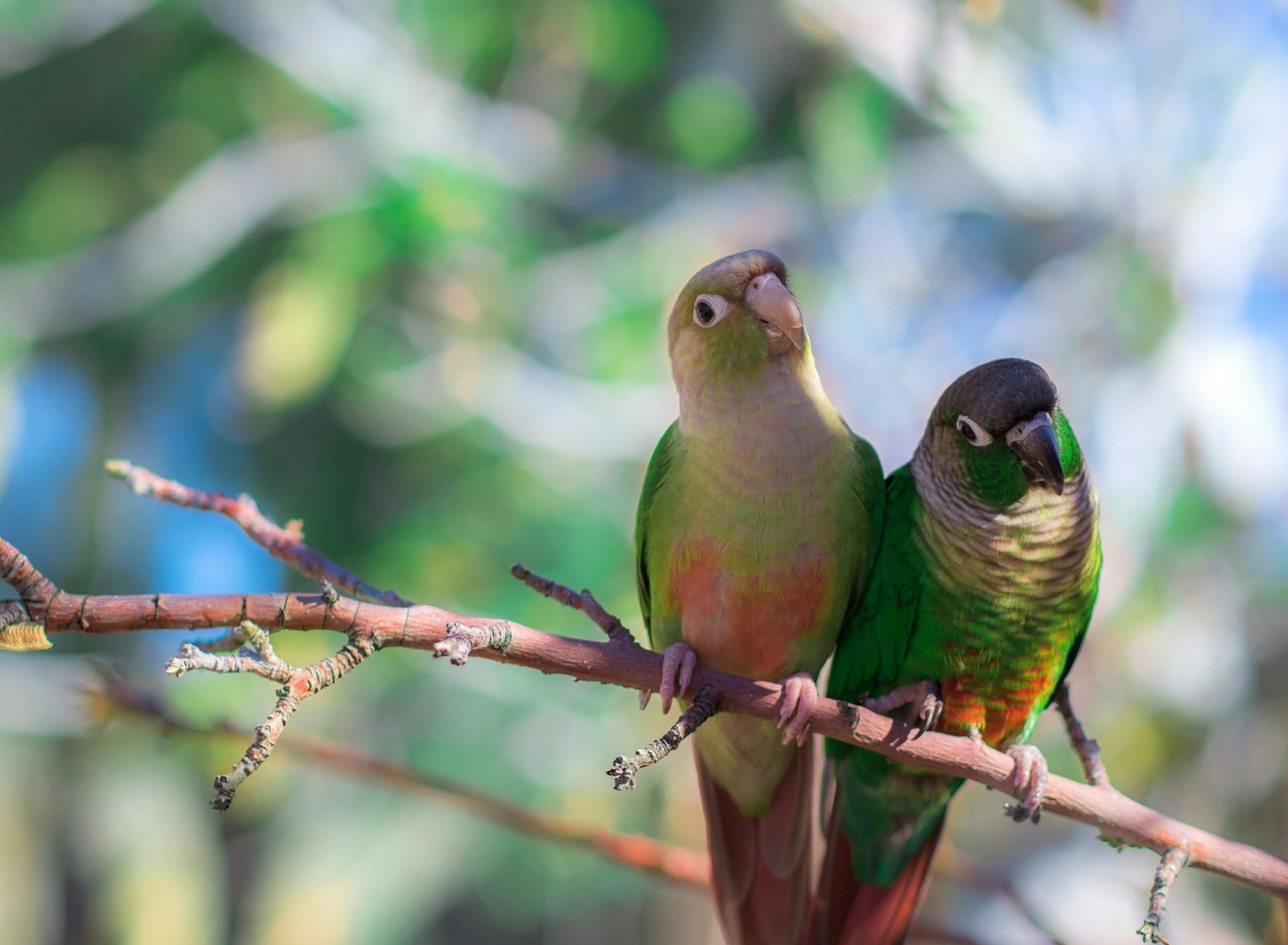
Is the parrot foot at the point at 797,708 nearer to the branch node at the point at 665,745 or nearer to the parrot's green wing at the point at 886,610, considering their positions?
the branch node at the point at 665,745

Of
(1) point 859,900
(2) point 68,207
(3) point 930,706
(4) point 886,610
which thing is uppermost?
(2) point 68,207

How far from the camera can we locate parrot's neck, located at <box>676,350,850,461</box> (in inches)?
88.4

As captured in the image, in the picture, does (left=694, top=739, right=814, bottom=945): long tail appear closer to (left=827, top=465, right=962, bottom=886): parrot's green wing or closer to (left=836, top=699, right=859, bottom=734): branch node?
(left=827, top=465, right=962, bottom=886): parrot's green wing

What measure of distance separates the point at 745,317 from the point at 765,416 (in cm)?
25

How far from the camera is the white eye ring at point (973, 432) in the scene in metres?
2.11

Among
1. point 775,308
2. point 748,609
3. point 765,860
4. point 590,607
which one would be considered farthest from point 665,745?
point 765,860

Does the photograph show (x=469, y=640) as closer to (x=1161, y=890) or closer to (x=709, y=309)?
(x=709, y=309)

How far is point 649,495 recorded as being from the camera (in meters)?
2.54

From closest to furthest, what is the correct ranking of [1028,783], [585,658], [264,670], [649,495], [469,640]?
1. [264,670]
2. [469,640]
3. [585,658]
4. [1028,783]
5. [649,495]

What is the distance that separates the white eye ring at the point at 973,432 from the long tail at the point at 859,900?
1044 mm

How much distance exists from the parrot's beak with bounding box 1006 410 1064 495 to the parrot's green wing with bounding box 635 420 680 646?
84 cm

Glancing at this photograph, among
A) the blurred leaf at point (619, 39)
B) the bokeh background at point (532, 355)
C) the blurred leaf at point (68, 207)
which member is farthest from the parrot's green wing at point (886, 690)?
the blurred leaf at point (68, 207)

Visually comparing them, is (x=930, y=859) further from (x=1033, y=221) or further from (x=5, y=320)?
(x=5, y=320)

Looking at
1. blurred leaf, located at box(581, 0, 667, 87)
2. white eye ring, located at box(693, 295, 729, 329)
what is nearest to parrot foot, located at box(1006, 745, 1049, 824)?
white eye ring, located at box(693, 295, 729, 329)
